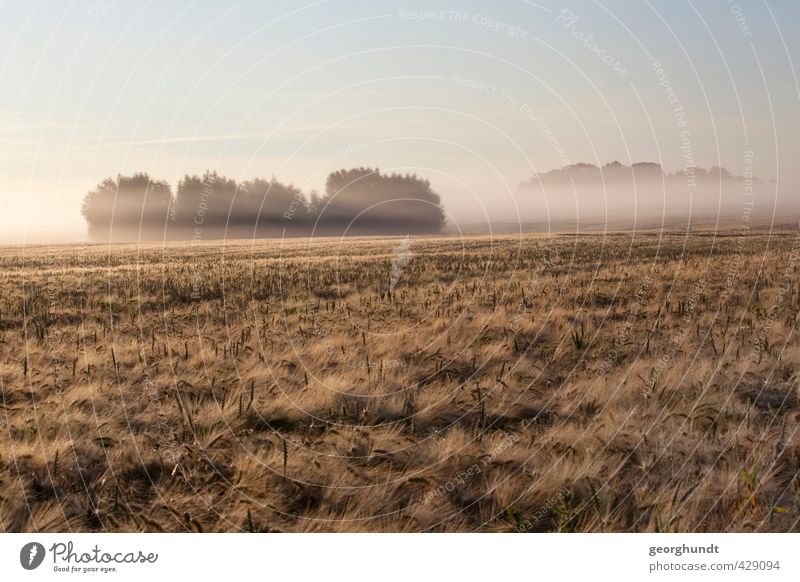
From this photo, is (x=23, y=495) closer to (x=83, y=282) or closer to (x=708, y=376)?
(x=708, y=376)

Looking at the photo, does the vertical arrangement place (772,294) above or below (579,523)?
above

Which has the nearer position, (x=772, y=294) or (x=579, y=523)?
(x=579, y=523)

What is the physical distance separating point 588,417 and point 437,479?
6.94 ft

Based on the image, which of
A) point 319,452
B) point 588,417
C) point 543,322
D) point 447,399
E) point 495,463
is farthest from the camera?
point 543,322

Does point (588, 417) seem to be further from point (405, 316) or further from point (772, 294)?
point (772, 294)

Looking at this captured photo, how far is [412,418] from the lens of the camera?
767 centimetres

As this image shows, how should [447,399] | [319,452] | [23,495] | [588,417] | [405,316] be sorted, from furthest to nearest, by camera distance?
[405,316]
[447,399]
[588,417]
[319,452]
[23,495]

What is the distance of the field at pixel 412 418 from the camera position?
5676 mm

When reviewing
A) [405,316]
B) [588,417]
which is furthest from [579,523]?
[405,316]

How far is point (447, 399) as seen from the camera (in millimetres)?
8211

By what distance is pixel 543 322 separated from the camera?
1236 centimetres

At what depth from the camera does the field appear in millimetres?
5676

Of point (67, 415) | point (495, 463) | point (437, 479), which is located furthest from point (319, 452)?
point (67, 415)

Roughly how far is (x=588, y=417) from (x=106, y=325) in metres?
9.55
